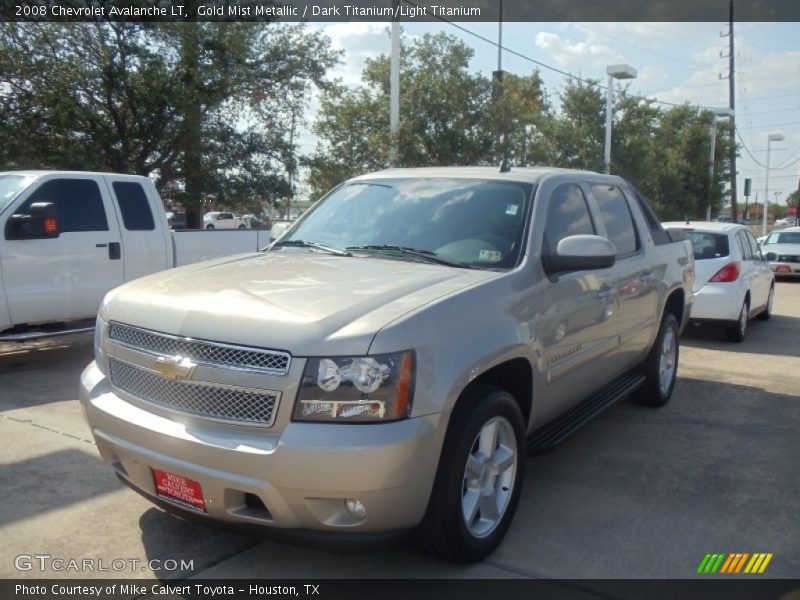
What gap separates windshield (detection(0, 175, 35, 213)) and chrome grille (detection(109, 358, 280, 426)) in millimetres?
4893

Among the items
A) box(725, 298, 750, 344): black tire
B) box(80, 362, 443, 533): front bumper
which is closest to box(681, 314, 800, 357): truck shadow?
box(725, 298, 750, 344): black tire

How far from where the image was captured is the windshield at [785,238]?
2059 cm

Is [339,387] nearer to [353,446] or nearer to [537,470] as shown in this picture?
[353,446]

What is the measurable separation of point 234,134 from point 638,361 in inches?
570

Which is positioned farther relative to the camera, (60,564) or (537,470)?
(537,470)

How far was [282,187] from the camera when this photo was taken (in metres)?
19.5

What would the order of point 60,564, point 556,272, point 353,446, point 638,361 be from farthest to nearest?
point 638,361 → point 556,272 → point 60,564 → point 353,446

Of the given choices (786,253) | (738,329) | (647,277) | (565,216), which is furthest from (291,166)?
(565,216)

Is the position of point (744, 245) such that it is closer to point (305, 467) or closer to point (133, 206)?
point (133, 206)

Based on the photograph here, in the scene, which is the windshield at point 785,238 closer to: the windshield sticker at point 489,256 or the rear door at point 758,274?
the rear door at point 758,274

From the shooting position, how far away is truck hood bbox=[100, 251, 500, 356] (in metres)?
2.93

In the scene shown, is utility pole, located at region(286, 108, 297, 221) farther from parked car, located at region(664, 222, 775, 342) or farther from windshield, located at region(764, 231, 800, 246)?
windshield, located at region(764, 231, 800, 246)

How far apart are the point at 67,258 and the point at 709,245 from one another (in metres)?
8.09

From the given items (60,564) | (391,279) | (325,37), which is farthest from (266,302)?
(325,37)
